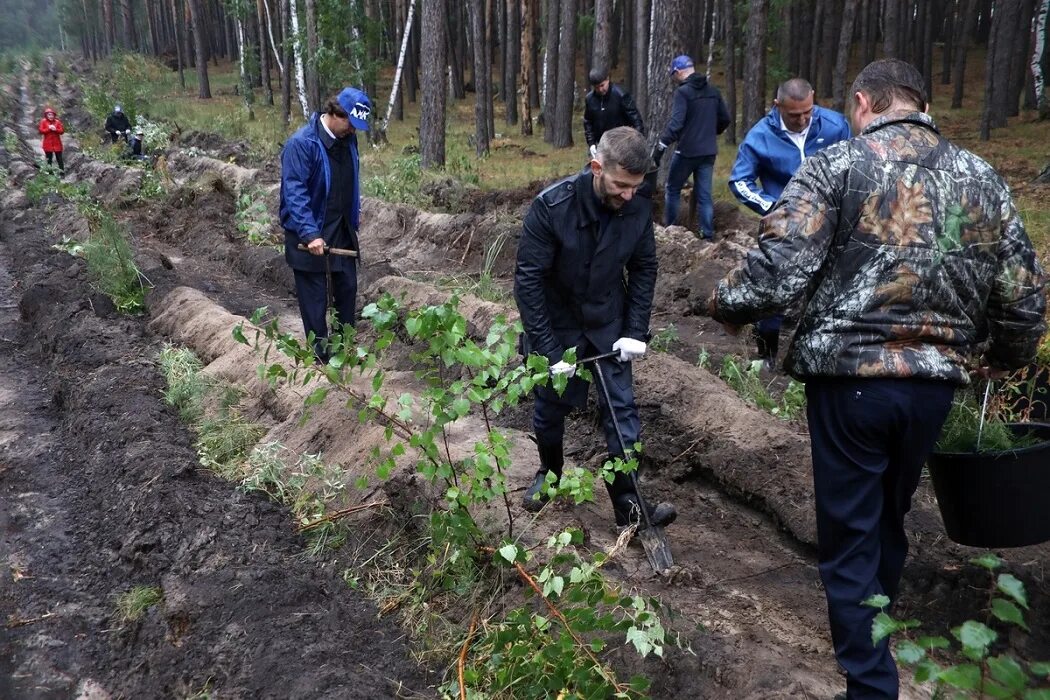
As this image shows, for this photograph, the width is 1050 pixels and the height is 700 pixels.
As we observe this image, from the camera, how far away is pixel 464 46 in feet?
127

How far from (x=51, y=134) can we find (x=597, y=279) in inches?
820

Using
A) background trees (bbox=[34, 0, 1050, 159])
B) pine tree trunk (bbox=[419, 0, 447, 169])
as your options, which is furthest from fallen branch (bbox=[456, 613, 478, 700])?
pine tree trunk (bbox=[419, 0, 447, 169])

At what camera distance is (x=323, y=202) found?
6.06 meters

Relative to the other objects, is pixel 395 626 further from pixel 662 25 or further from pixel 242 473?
pixel 662 25

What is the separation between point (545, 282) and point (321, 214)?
2484mm

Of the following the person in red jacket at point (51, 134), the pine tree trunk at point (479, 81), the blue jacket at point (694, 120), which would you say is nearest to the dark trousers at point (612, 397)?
the blue jacket at point (694, 120)

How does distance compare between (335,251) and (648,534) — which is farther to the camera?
Answer: (335,251)

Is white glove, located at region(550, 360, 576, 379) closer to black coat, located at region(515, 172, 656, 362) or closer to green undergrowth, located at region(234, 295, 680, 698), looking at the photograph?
green undergrowth, located at region(234, 295, 680, 698)

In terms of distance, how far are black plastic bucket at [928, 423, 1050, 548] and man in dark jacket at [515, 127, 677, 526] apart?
137 centimetres

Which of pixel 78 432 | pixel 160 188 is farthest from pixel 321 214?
pixel 160 188

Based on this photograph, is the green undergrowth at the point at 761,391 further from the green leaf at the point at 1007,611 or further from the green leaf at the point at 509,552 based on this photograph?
the green leaf at the point at 1007,611

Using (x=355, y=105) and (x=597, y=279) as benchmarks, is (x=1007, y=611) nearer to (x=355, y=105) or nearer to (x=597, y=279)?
(x=597, y=279)

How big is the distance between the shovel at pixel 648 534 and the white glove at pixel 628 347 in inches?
1.9

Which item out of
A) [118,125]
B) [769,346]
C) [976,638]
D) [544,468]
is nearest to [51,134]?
[118,125]
